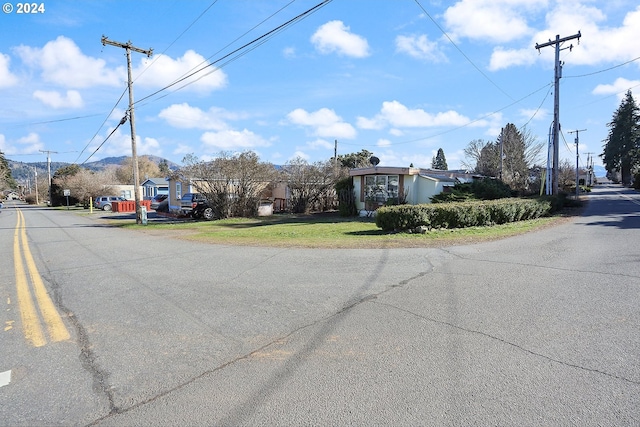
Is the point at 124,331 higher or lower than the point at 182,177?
lower

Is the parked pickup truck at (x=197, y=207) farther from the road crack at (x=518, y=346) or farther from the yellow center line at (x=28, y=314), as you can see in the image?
the road crack at (x=518, y=346)

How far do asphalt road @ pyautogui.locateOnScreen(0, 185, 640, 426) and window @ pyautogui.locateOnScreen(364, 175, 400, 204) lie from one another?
13.7 m

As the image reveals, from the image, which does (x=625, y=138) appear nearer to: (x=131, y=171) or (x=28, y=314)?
(x=28, y=314)

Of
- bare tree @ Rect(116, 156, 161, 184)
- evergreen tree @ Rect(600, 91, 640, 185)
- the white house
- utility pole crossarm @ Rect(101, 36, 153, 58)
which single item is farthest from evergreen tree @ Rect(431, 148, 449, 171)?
utility pole crossarm @ Rect(101, 36, 153, 58)

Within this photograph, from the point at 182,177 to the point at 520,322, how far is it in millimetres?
20174

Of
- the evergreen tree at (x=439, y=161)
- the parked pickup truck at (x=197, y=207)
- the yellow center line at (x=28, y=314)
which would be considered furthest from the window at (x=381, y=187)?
the evergreen tree at (x=439, y=161)

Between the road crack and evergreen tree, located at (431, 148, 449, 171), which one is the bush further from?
evergreen tree, located at (431, 148, 449, 171)

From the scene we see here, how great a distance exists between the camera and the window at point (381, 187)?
20.8 metres

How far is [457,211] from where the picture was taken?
12781mm

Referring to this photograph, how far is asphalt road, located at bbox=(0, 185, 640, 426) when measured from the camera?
2.67 metres

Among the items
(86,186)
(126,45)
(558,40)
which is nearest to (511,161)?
(558,40)

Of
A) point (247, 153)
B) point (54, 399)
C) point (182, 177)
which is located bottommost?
point (54, 399)

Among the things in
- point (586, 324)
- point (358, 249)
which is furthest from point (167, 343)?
point (358, 249)

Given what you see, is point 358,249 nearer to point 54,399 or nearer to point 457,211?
point 457,211
